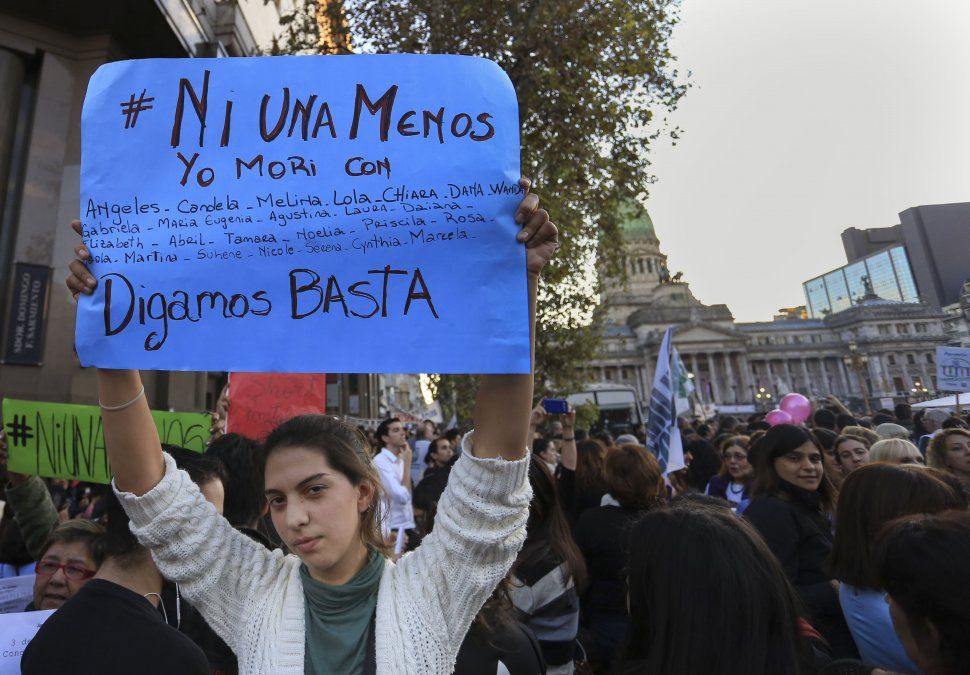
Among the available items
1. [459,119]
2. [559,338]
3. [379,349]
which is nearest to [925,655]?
[379,349]

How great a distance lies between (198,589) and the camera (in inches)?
55.9

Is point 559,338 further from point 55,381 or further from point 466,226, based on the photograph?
point 466,226

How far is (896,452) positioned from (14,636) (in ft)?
16.0

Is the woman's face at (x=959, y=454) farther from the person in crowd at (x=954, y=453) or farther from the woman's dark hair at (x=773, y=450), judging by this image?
the woman's dark hair at (x=773, y=450)

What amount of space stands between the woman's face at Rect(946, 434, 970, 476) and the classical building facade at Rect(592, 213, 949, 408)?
67.6 meters

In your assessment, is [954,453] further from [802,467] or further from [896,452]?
[802,467]

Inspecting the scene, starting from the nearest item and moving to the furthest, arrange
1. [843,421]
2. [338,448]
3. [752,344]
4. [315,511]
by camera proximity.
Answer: [315,511] < [338,448] < [843,421] < [752,344]

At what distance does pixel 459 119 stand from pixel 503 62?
1023cm

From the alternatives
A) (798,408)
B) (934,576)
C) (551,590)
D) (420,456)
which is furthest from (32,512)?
(798,408)

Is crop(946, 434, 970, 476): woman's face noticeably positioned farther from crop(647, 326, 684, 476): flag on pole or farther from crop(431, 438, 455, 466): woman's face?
crop(431, 438, 455, 466): woman's face

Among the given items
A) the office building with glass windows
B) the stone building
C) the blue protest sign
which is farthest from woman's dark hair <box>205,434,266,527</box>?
the office building with glass windows

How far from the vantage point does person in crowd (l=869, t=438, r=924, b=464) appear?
3939mm

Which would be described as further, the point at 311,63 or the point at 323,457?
the point at 311,63

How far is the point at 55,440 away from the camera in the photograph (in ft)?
10.8
